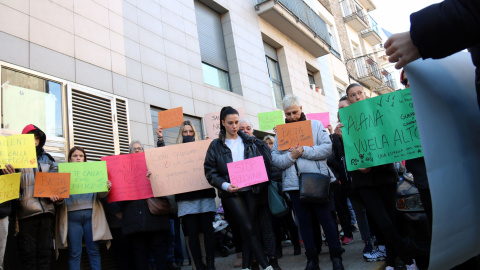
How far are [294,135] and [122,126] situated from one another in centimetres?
415

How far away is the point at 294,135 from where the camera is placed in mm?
4309

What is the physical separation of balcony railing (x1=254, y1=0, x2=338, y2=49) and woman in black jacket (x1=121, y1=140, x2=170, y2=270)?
1031 cm

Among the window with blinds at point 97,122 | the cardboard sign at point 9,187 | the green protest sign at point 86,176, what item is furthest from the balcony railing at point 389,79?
the cardboard sign at point 9,187

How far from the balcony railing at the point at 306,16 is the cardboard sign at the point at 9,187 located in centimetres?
1099

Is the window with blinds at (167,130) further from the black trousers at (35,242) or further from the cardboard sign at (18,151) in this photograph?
the cardboard sign at (18,151)

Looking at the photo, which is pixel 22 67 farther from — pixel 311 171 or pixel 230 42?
pixel 230 42

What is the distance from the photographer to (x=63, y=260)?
5293 millimetres

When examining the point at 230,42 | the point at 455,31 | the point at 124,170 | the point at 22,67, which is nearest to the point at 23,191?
the point at 124,170

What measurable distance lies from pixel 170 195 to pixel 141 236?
2.16 feet

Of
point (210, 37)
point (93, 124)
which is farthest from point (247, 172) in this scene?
point (210, 37)

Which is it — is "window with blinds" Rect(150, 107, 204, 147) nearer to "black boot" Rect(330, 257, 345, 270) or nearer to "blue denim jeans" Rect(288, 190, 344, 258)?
"blue denim jeans" Rect(288, 190, 344, 258)

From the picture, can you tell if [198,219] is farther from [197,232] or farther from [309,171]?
[309,171]

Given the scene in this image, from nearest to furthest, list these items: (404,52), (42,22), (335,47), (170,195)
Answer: (404,52)
(170,195)
(42,22)
(335,47)

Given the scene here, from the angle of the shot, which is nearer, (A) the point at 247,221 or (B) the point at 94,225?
(A) the point at 247,221
